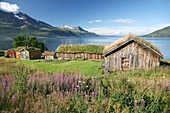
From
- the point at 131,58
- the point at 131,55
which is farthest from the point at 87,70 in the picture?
the point at 131,55

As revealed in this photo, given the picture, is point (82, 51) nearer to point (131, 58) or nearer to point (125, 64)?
point (125, 64)

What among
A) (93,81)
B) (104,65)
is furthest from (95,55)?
(93,81)

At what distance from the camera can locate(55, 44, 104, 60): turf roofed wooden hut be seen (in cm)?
4653

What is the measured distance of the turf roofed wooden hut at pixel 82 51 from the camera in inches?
1832

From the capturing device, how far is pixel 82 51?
156 ft

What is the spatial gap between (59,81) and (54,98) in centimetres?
151

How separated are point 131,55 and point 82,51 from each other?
23.1 metres

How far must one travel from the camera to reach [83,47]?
48.0 m

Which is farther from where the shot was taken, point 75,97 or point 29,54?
point 29,54

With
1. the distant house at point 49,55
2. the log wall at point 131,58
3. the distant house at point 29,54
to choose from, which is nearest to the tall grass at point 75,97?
the log wall at point 131,58

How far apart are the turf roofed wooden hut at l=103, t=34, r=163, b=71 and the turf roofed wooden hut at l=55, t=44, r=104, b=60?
1977 centimetres

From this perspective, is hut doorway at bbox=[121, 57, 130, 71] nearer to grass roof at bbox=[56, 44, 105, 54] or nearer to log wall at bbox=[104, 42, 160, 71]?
log wall at bbox=[104, 42, 160, 71]

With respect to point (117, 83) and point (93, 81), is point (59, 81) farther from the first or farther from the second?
point (117, 83)

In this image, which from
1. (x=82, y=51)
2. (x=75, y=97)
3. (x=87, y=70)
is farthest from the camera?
(x=82, y=51)
